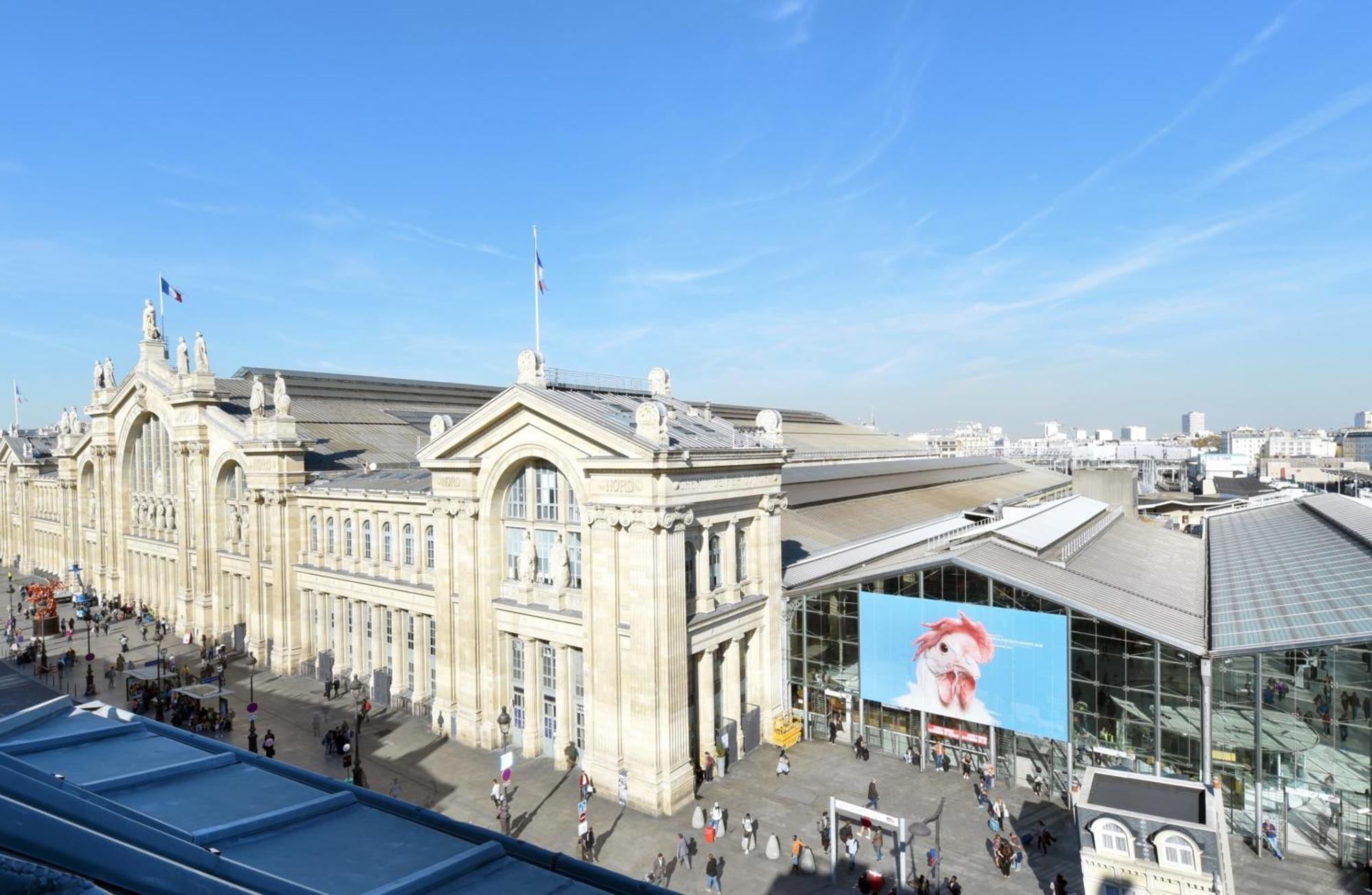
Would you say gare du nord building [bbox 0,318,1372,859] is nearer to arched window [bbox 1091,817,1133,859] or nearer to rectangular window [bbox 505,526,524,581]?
rectangular window [bbox 505,526,524,581]

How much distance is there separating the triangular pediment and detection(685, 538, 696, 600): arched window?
211 inches

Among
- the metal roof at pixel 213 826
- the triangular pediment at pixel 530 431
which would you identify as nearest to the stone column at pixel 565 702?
the triangular pediment at pixel 530 431

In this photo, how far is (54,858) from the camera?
468 centimetres

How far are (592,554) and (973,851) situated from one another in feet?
59.4

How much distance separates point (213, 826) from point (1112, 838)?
2268cm

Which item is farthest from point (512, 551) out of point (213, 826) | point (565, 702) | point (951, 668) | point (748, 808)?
point (213, 826)

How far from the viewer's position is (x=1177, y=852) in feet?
69.5

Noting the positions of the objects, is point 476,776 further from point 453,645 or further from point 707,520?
point 707,520

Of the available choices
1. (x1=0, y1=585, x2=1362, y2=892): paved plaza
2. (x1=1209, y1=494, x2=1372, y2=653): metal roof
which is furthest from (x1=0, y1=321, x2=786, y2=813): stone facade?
(x1=1209, y1=494, x2=1372, y2=653): metal roof

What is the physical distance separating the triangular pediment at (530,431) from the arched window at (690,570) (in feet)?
17.6

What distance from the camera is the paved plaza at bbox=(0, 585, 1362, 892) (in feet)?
85.9

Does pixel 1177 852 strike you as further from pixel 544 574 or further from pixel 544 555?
pixel 544 555

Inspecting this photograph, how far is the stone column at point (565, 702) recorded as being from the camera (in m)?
35.2

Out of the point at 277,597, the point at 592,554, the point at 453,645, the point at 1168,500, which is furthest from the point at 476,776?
the point at 1168,500
